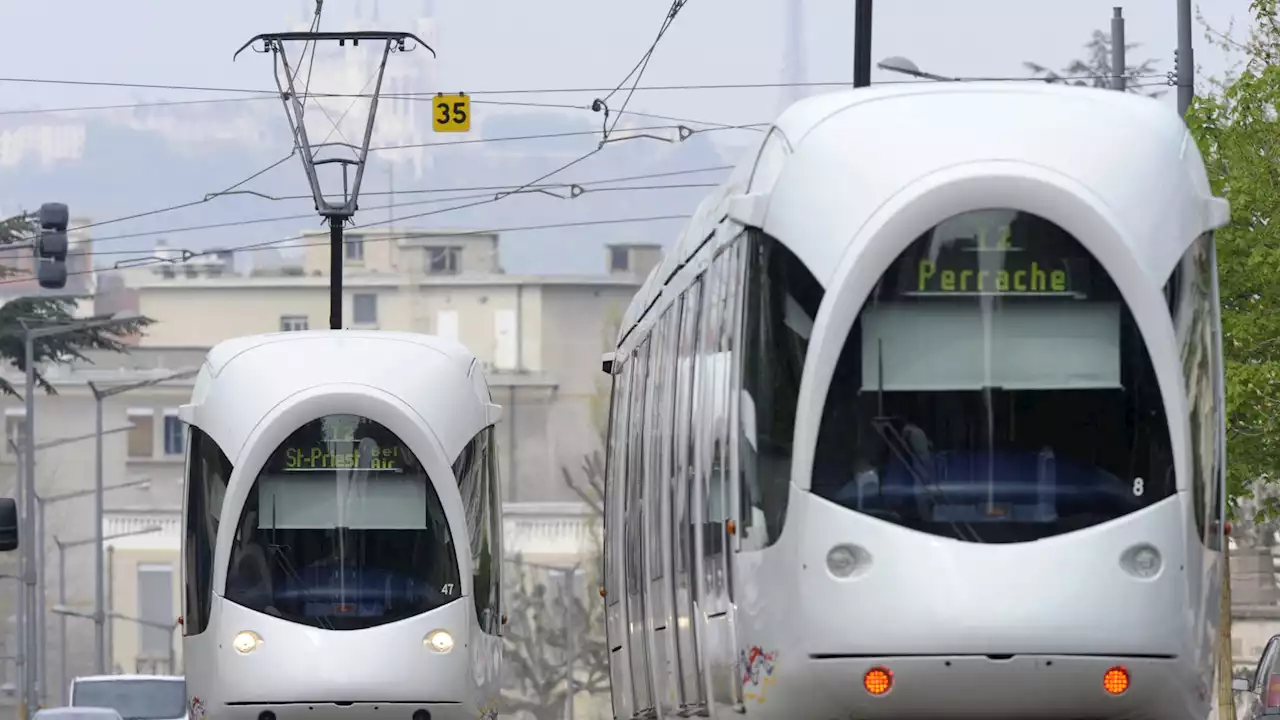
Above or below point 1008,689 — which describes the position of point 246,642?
below

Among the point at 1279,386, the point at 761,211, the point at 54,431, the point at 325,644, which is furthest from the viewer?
the point at 54,431

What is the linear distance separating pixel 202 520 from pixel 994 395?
903 centimetres

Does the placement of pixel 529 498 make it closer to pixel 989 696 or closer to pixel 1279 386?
pixel 1279 386

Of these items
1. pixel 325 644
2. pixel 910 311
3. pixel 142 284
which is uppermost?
→ pixel 142 284

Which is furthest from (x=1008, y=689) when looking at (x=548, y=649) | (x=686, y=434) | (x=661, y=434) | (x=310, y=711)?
(x=548, y=649)

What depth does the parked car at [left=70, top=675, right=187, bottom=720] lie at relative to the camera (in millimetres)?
36750

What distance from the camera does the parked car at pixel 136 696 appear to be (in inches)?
1447

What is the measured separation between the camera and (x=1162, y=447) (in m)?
11.9

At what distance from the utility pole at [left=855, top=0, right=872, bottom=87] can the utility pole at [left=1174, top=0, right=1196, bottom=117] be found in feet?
24.5

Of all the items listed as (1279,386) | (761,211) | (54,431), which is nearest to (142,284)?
(54,431)

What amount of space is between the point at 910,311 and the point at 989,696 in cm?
152

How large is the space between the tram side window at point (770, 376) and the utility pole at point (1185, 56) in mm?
19829

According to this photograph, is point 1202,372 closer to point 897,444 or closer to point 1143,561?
point 1143,561

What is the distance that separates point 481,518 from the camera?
69.1ft
